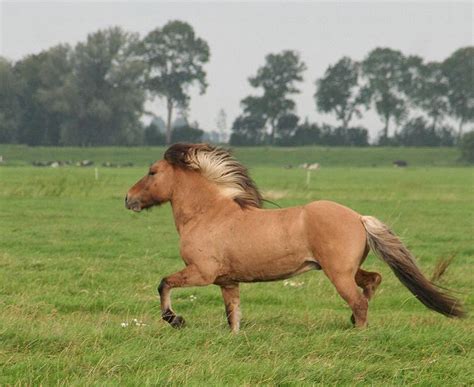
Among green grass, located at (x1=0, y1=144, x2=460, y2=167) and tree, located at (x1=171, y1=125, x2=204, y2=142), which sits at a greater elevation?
tree, located at (x1=171, y1=125, x2=204, y2=142)

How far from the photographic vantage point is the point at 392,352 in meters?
7.25

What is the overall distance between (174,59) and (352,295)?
4404 inches

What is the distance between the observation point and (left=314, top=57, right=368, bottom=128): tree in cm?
12500

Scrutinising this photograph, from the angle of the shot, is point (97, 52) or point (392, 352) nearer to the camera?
point (392, 352)

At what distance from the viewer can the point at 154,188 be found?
918 cm

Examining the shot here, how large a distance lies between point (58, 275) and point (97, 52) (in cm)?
8972

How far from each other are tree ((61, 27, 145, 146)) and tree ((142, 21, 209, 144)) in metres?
11.9

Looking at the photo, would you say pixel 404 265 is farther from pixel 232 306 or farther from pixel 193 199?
pixel 193 199

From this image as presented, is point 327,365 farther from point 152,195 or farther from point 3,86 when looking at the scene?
point 3,86

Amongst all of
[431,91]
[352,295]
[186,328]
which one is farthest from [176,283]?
[431,91]

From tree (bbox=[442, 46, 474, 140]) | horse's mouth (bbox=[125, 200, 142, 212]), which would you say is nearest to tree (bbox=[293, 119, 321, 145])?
tree (bbox=[442, 46, 474, 140])

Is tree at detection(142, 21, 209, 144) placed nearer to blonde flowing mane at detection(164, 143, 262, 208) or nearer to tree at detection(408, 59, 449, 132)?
tree at detection(408, 59, 449, 132)

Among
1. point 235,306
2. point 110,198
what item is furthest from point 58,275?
point 110,198

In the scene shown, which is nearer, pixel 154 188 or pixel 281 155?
pixel 154 188
